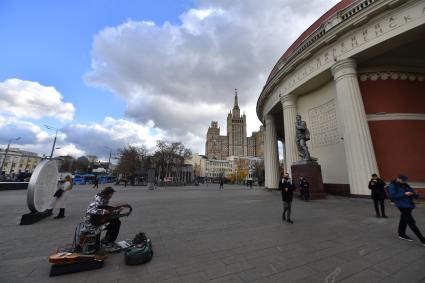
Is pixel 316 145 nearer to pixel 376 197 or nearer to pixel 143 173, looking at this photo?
pixel 376 197

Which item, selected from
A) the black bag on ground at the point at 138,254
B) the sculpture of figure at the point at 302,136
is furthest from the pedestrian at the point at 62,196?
the sculpture of figure at the point at 302,136

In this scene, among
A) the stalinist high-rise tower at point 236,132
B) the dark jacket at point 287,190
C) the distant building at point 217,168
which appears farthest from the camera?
the stalinist high-rise tower at point 236,132

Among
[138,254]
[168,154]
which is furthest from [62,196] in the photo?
[168,154]

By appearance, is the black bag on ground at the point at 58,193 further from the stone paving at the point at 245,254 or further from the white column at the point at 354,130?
the white column at the point at 354,130

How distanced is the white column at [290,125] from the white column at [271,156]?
4.52 meters

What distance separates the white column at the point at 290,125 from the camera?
58.9ft

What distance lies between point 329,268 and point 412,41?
635 inches

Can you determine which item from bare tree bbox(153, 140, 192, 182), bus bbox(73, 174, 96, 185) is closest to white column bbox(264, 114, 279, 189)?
bare tree bbox(153, 140, 192, 182)

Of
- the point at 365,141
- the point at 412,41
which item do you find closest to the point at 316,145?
the point at 365,141

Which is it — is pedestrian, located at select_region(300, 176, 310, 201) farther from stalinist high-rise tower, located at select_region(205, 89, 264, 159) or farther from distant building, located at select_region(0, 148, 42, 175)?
stalinist high-rise tower, located at select_region(205, 89, 264, 159)

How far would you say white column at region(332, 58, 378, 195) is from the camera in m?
11.8

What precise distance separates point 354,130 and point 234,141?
424 feet

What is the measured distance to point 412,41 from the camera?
39.5ft

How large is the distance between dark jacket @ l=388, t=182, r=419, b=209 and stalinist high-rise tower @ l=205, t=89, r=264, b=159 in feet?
439
